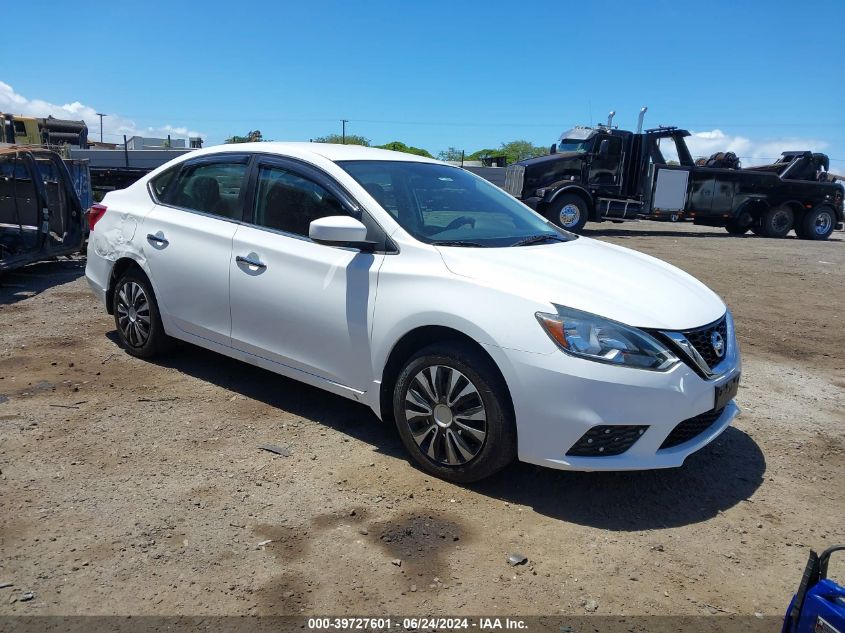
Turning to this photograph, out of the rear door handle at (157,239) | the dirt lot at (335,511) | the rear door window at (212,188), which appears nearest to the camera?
the dirt lot at (335,511)

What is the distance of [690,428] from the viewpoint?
3473mm

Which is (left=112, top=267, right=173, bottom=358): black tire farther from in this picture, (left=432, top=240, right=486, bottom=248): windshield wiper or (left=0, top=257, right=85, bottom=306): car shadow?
(left=0, top=257, right=85, bottom=306): car shadow

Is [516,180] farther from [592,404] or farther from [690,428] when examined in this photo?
[592,404]

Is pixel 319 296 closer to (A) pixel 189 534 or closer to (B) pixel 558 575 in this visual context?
(A) pixel 189 534

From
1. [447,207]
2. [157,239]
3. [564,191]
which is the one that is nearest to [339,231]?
[447,207]

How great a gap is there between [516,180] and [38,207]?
12151 mm

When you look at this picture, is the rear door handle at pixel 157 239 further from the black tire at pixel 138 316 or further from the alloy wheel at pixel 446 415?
the alloy wheel at pixel 446 415

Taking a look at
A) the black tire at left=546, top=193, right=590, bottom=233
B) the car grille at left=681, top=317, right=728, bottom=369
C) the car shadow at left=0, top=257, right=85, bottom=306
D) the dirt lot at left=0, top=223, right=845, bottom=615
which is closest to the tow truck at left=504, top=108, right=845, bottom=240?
the black tire at left=546, top=193, right=590, bottom=233

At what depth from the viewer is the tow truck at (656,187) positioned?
18000 mm

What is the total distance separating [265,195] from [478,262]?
5.45 feet

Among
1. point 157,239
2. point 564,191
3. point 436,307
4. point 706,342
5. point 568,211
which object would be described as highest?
point 564,191

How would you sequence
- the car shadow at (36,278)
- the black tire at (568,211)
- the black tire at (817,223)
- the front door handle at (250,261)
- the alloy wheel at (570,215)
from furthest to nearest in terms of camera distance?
the black tire at (817,223) < the alloy wheel at (570,215) < the black tire at (568,211) < the car shadow at (36,278) < the front door handle at (250,261)

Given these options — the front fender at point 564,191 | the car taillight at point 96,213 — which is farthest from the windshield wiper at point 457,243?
the front fender at point 564,191

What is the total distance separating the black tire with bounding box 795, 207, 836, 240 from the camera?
20391mm
